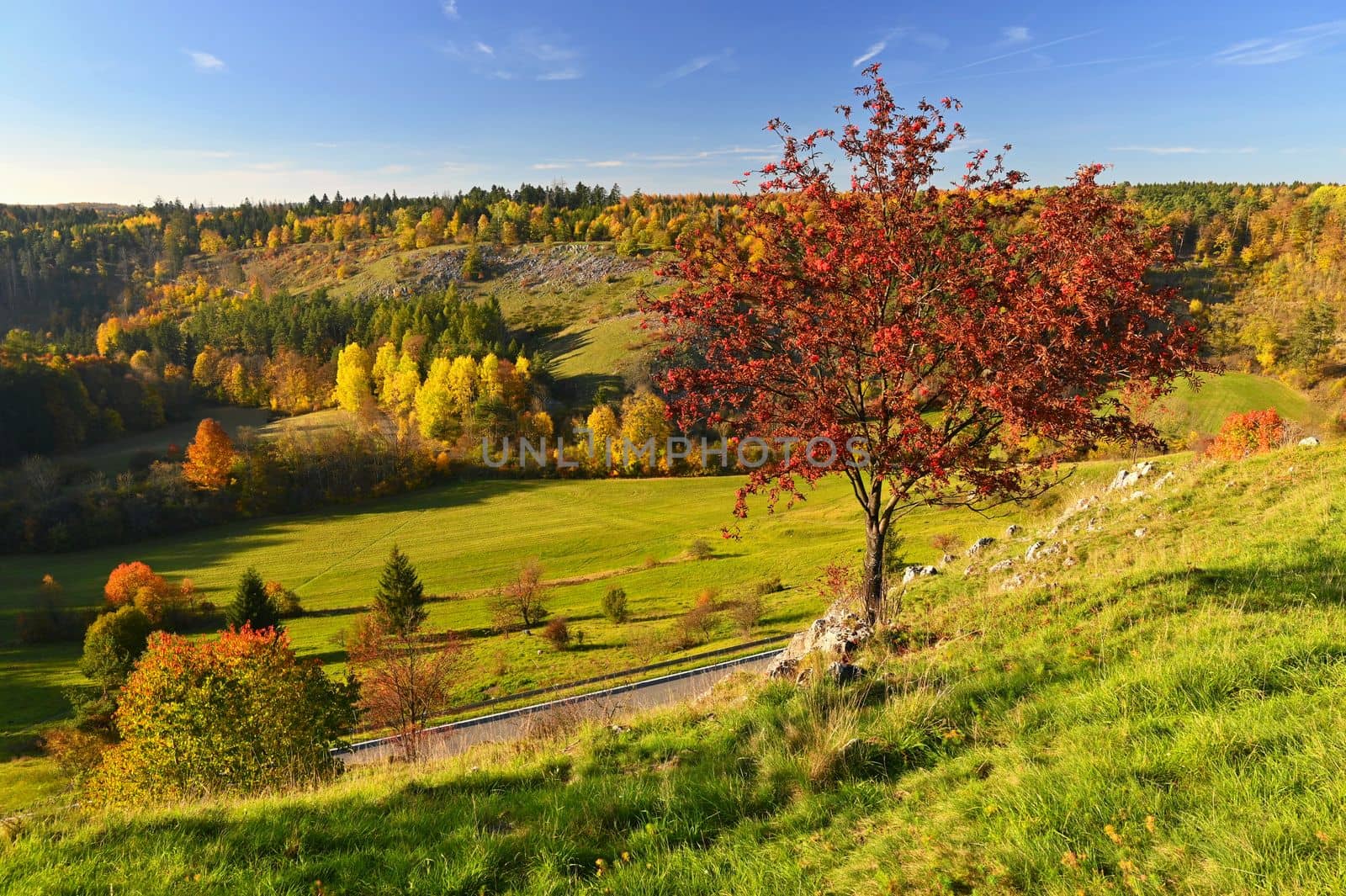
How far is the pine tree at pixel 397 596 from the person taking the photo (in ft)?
165

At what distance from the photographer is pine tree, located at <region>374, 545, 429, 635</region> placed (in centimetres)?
5016

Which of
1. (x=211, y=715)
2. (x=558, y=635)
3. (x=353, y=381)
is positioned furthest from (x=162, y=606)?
(x=353, y=381)

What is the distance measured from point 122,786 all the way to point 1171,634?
1319 inches

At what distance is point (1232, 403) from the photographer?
90.1 metres

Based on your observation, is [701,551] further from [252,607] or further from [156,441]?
[156,441]

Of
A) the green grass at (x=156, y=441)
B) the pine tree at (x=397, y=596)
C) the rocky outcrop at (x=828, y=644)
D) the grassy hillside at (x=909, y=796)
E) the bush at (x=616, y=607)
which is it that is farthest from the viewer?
the green grass at (x=156, y=441)

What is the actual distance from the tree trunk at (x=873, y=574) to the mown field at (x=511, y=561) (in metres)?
23.0

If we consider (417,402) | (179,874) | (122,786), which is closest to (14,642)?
(122,786)

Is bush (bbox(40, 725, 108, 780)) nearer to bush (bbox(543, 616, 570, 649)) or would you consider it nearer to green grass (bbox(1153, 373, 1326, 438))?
bush (bbox(543, 616, 570, 649))

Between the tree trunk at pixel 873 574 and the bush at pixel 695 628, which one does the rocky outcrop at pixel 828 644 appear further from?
the bush at pixel 695 628

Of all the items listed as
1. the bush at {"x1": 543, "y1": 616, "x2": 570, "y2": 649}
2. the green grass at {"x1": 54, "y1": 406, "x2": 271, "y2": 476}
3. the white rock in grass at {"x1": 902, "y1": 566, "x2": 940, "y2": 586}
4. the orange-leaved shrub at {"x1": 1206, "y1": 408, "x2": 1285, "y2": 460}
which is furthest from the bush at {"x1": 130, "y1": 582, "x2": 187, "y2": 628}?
the orange-leaved shrub at {"x1": 1206, "y1": 408, "x2": 1285, "y2": 460}

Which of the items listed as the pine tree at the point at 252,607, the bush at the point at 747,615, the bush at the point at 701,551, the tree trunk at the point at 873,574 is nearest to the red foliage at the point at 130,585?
the pine tree at the point at 252,607

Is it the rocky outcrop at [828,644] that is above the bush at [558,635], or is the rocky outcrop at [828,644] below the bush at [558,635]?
above

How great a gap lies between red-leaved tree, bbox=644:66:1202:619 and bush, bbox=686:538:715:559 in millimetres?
52664
